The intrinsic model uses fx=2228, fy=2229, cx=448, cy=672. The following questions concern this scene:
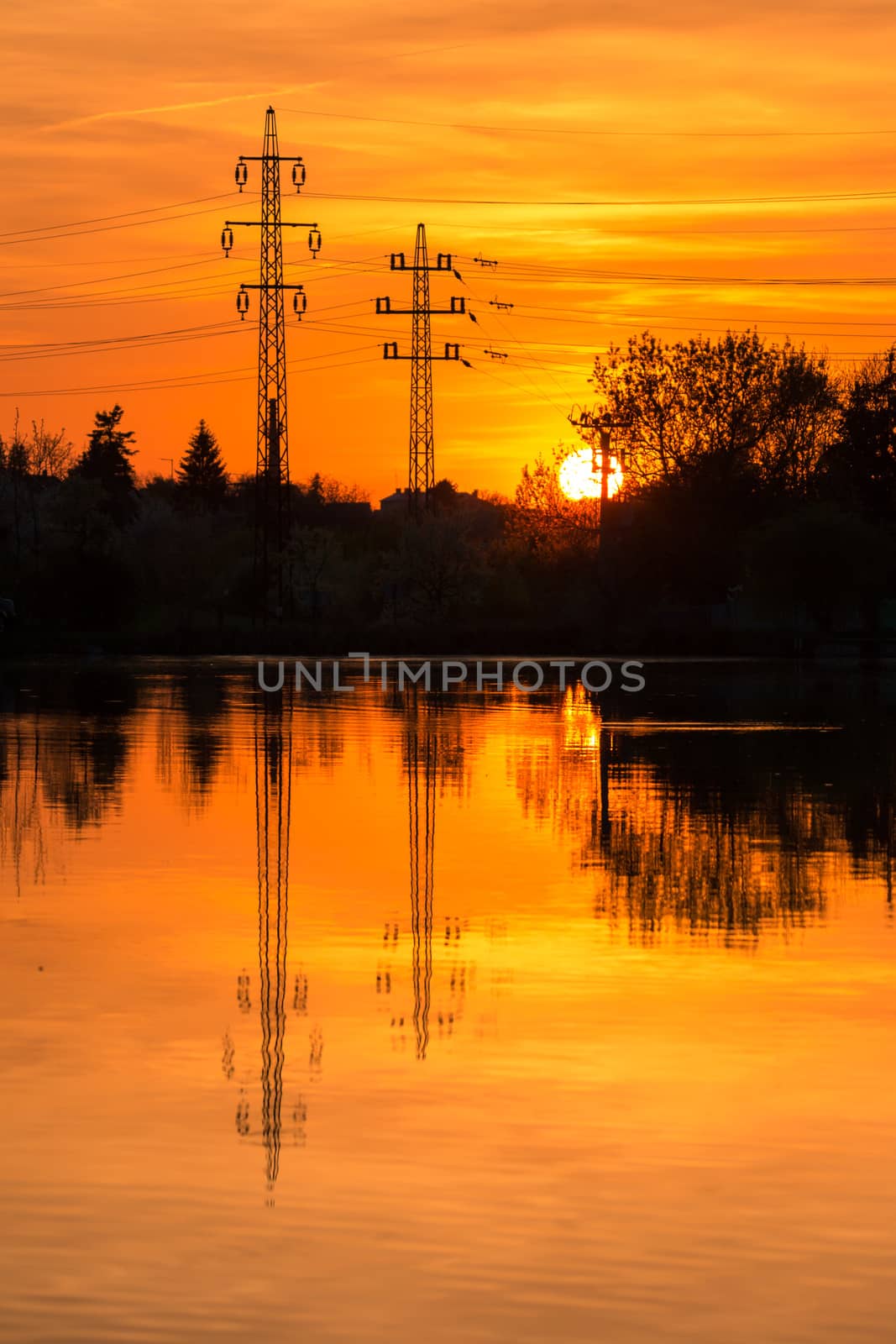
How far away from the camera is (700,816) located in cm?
2241

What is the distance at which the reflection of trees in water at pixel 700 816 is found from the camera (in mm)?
16281

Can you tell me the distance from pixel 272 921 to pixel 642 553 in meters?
86.9

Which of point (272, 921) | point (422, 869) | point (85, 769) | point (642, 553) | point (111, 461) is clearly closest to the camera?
point (272, 921)

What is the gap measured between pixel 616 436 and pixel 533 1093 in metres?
95.9

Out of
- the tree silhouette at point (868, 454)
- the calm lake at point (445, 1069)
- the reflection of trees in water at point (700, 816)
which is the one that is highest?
the tree silhouette at point (868, 454)

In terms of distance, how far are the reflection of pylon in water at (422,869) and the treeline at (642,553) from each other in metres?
58.2

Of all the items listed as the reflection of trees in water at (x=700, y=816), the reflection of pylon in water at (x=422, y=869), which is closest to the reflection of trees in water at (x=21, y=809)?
the reflection of pylon in water at (x=422, y=869)

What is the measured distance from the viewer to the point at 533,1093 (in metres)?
9.61

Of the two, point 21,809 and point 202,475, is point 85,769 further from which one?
point 202,475

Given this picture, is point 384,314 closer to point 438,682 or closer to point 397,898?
point 438,682

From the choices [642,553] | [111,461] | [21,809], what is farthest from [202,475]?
[21,809]

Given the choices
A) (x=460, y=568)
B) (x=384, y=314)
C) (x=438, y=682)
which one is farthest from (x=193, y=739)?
(x=460, y=568)

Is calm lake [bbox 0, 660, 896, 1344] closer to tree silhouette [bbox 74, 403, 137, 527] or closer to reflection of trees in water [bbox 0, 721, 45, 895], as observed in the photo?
reflection of trees in water [bbox 0, 721, 45, 895]

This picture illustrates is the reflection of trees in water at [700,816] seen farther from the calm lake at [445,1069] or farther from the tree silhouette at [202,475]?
the tree silhouette at [202,475]
